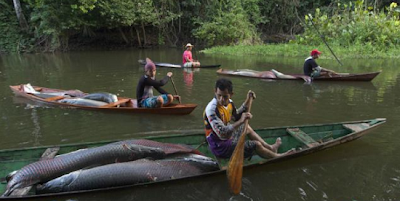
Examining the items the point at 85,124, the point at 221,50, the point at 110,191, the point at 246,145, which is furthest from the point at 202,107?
the point at 221,50

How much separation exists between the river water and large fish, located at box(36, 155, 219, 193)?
208 mm


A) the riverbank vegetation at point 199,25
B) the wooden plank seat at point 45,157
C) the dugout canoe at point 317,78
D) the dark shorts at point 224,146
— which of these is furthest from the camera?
the riverbank vegetation at point 199,25

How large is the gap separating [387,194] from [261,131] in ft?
6.84

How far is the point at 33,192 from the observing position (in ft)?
13.2

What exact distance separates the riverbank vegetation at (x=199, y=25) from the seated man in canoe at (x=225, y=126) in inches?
595

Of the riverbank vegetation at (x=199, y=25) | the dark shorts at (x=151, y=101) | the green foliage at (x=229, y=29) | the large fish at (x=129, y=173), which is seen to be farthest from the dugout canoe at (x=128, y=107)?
the green foliage at (x=229, y=29)

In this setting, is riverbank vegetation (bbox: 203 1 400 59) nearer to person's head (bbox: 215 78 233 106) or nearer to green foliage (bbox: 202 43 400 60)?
green foliage (bbox: 202 43 400 60)

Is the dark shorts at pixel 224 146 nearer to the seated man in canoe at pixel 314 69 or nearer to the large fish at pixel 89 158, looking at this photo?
the large fish at pixel 89 158

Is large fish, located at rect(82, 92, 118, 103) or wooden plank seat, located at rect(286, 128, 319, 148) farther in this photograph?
large fish, located at rect(82, 92, 118, 103)

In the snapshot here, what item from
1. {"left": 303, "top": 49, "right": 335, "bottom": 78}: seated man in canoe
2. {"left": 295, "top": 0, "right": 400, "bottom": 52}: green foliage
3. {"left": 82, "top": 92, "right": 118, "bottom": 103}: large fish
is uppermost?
{"left": 295, "top": 0, "right": 400, "bottom": 52}: green foliage

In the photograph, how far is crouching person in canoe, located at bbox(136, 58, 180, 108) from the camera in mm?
7254

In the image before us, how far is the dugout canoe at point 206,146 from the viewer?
4191 millimetres

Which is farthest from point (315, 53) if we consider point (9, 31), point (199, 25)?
point (9, 31)

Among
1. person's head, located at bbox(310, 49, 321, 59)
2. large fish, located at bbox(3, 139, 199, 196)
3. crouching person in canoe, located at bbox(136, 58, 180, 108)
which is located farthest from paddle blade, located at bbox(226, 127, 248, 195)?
person's head, located at bbox(310, 49, 321, 59)
